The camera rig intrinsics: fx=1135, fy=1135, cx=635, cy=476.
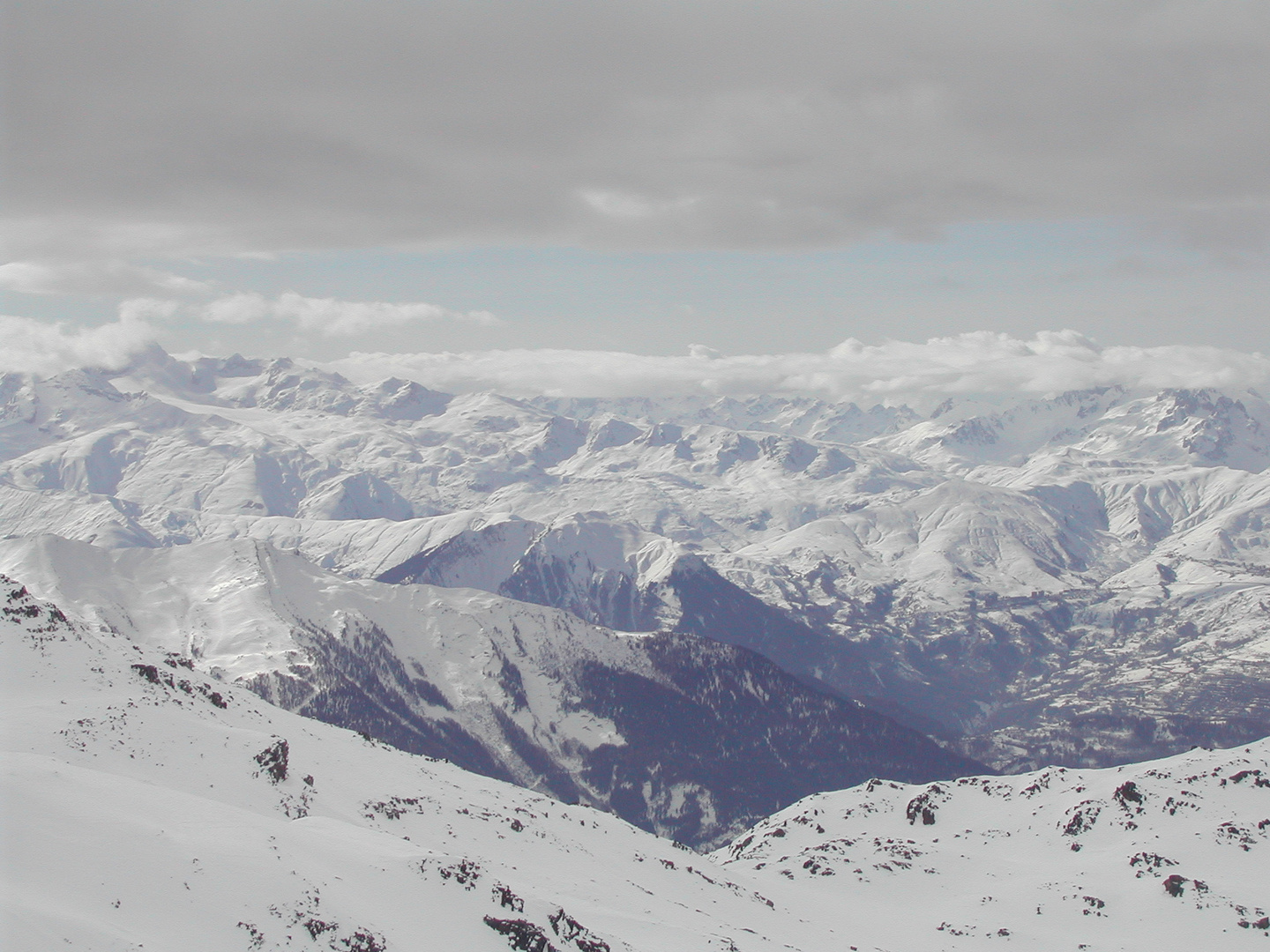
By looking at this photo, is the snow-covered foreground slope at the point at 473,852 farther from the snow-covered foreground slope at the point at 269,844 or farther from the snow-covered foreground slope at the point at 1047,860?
the snow-covered foreground slope at the point at 1047,860

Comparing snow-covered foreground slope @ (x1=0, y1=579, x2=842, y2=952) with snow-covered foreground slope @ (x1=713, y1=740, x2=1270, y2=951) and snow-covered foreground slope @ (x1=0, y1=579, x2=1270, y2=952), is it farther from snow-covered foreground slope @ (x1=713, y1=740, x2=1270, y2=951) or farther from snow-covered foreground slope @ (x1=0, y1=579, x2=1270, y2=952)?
snow-covered foreground slope @ (x1=713, y1=740, x2=1270, y2=951)

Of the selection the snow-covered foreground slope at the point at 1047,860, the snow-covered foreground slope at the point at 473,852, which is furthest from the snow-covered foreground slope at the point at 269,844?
the snow-covered foreground slope at the point at 1047,860

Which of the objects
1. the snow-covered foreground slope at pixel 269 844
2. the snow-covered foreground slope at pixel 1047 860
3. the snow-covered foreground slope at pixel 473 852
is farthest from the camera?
the snow-covered foreground slope at pixel 1047 860

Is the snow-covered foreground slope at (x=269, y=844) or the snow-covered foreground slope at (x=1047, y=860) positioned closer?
the snow-covered foreground slope at (x=269, y=844)

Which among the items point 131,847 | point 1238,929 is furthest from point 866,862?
point 131,847

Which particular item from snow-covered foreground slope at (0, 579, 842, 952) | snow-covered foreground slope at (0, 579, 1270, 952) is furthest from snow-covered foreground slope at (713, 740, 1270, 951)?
snow-covered foreground slope at (0, 579, 842, 952)
